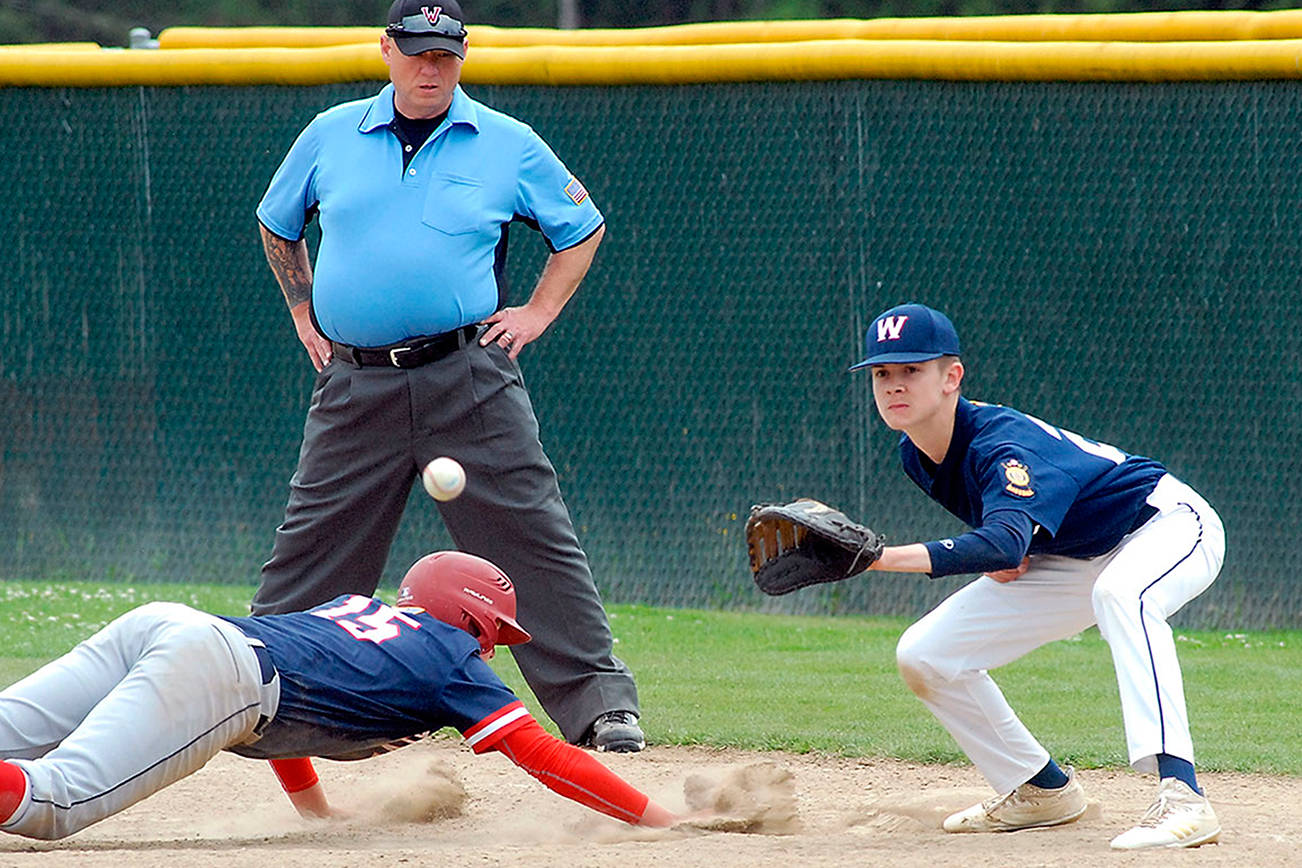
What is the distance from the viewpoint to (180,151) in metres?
8.30

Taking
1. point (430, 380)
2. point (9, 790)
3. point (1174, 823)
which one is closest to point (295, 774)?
point (9, 790)

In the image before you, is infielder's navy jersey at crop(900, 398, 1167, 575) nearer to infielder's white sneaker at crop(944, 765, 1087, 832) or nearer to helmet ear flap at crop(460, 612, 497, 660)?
infielder's white sneaker at crop(944, 765, 1087, 832)

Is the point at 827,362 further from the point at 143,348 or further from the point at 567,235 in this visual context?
the point at 143,348

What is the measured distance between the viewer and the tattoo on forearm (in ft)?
17.2

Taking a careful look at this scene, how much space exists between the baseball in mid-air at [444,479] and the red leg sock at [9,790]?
144 centimetres

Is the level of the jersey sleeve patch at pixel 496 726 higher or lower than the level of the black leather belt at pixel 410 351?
lower

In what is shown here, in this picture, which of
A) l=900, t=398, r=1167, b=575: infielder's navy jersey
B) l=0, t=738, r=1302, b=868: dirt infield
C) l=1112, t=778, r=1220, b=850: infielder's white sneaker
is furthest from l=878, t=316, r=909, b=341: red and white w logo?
l=1112, t=778, r=1220, b=850: infielder's white sneaker

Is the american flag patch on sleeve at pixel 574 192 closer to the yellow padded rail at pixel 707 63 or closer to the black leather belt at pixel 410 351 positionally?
the black leather belt at pixel 410 351

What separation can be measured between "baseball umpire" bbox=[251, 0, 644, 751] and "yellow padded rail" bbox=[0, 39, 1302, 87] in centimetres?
280

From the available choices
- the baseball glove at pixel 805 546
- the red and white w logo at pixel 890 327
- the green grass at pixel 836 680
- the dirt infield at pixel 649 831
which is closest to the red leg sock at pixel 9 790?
the dirt infield at pixel 649 831

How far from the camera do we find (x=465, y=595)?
12.6 feet

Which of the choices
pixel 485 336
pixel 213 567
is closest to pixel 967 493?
pixel 485 336

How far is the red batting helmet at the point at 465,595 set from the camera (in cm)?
385

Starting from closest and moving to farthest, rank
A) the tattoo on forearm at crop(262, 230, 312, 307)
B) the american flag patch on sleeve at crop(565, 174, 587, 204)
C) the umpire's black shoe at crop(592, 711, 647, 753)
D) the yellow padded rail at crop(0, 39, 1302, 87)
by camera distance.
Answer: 1. the umpire's black shoe at crop(592, 711, 647, 753)
2. the american flag patch on sleeve at crop(565, 174, 587, 204)
3. the tattoo on forearm at crop(262, 230, 312, 307)
4. the yellow padded rail at crop(0, 39, 1302, 87)
